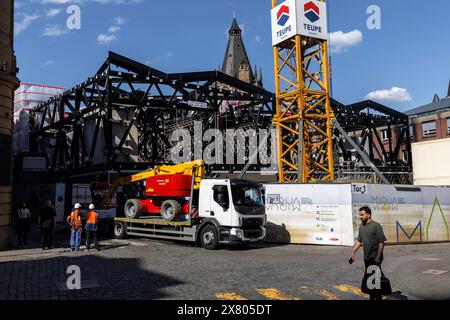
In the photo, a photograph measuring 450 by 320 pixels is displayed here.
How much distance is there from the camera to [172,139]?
44469 millimetres

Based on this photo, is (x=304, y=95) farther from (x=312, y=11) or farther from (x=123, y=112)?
(x=123, y=112)

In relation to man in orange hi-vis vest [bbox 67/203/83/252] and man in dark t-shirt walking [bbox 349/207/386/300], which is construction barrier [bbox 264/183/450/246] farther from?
man in dark t-shirt walking [bbox 349/207/386/300]

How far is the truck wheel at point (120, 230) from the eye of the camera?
2064 cm

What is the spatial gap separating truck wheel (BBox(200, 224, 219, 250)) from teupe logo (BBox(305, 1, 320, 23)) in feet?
55.4

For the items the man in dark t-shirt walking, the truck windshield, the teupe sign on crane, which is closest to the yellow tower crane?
the teupe sign on crane

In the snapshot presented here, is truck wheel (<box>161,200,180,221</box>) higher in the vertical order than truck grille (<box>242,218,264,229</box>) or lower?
higher

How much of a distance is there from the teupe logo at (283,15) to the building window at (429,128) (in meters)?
30.9

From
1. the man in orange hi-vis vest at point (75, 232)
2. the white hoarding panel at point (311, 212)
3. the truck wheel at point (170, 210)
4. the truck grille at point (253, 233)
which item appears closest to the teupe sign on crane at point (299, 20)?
the white hoarding panel at point (311, 212)

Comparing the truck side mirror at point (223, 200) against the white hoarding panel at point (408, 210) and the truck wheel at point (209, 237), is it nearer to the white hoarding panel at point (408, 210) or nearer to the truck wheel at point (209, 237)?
the truck wheel at point (209, 237)

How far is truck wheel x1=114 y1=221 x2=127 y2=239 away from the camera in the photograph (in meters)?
20.6

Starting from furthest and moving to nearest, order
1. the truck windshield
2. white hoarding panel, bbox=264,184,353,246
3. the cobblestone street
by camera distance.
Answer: white hoarding panel, bbox=264,184,353,246, the truck windshield, the cobblestone street

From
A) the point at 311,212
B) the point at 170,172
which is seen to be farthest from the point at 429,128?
the point at 170,172

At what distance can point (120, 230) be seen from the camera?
20828 millimetres
